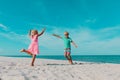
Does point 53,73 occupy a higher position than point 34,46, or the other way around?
point 34,46

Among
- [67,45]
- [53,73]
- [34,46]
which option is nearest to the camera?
[53,73]

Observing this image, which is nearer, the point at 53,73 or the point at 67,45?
the point at 53,73

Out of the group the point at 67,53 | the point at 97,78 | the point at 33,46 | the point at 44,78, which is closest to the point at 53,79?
the point at 44,78

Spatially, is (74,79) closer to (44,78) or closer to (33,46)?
(44,78)

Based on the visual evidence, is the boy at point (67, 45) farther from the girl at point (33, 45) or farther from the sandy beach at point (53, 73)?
the sandy beach at point (53, 73)

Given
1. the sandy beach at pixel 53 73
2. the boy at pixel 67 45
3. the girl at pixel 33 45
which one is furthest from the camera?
the boy at pixel 67 45

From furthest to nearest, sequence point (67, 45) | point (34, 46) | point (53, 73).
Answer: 1. point (67, 45)
2. point (34, 46)
3. point (53, 73)

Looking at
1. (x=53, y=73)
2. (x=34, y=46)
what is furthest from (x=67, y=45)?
(x=53, y=73)

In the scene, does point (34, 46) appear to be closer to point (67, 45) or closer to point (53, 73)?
point (67, 45)

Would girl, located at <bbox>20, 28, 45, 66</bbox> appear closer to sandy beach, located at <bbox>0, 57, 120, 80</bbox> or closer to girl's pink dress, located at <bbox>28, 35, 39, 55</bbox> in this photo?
girl's pink dress, located at <bbox>28, 35, 39, 55</bbox>

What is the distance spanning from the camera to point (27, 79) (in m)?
5.17

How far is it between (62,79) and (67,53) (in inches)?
210

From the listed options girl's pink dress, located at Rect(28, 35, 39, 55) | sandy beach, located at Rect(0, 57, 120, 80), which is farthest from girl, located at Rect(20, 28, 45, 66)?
sandy beach, located at Rect(0, 57, 120, 80)

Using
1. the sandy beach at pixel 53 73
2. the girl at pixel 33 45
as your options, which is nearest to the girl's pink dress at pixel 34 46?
the girl at pixel 33 45
